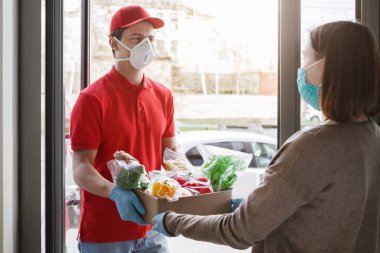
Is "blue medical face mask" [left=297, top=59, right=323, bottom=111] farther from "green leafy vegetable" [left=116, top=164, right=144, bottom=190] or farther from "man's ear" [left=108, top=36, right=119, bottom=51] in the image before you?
"man's ear" [left=108, top=36, right=119, bottom=51]

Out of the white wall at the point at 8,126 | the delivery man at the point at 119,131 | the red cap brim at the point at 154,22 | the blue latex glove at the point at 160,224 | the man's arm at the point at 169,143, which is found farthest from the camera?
the man's arm at the point at 169,143

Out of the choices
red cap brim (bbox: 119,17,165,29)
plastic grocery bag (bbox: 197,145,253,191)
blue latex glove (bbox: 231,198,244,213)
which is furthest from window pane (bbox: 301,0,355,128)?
red cap brim (bbox: 119,17,165,29)

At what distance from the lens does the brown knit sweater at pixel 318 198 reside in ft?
3.19

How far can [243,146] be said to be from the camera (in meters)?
2.74

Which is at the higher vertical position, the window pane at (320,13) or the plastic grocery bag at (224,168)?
the window pane at (320,13)

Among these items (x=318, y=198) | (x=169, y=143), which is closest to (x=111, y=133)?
(x=169, y=143)

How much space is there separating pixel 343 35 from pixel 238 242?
58 centimetres

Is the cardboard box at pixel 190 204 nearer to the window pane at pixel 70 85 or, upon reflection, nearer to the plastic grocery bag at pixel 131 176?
the plastic grocery bag at pixel 131 176

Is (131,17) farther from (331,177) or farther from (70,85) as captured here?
(331,177)

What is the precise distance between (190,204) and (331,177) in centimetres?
46

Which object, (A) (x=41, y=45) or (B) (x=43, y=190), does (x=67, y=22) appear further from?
(B) (x=43, y=190)

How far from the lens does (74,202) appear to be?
2.13 m

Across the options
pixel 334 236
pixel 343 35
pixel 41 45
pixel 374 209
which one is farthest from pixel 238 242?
pixel 41 45

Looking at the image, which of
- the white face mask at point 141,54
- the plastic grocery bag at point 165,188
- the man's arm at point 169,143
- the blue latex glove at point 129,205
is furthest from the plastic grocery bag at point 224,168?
the white face mask at point 141,54
